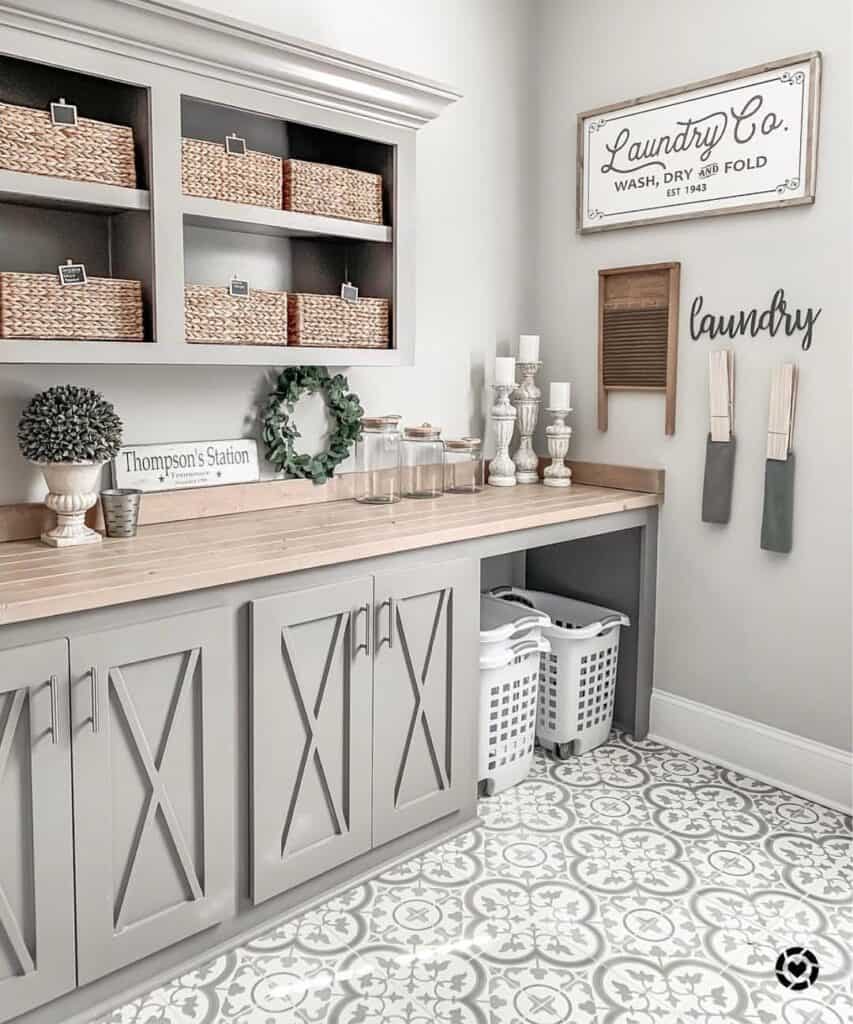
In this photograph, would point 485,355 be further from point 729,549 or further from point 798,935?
point 798,935

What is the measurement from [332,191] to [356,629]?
1.18 metres

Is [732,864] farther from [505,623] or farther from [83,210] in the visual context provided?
[83,210]

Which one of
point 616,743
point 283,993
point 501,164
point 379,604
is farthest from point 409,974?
point 501,164

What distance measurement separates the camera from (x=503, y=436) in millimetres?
3365

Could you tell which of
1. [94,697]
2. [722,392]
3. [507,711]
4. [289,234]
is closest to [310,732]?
[94,697]

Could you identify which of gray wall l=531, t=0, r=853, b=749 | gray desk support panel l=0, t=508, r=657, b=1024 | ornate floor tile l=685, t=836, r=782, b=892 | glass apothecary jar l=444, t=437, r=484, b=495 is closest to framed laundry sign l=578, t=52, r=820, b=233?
gray wall l=531, t=0, r=853, b=749

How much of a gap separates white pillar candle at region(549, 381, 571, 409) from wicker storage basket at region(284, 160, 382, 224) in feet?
3.12

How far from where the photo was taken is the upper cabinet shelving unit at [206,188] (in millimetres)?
2061

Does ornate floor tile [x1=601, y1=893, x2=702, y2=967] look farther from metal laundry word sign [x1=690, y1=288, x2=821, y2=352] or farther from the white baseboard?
metal laundry word sign [x1=690, y1=288, x2=821, y2=352]

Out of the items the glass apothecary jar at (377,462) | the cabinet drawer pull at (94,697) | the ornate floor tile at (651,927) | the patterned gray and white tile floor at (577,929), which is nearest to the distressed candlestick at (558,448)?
the glass apothecary jar at (377,462)

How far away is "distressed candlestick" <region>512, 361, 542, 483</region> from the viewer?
340cm

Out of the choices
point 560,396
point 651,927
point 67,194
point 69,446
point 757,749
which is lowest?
point 651,927

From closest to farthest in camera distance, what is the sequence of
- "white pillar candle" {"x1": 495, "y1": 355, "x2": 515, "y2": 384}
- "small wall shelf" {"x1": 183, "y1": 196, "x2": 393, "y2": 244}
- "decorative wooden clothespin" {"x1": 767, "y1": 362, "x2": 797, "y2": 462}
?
"small wall shelf" {"x1": 183, "y1": 196, "x2": 393, "y2": 244} < "decorative wooden clothespin" {"x1": 767, "y1": 362, "x2": 797, "y2": 462} < "white pillar candle" {"x1": 495, "y1": 355, "x2": 515, "y2": 384}

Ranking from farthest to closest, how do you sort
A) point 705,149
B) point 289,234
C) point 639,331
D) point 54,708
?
point 639,331 < point 705,149 < point 289,234 < point 54,708
